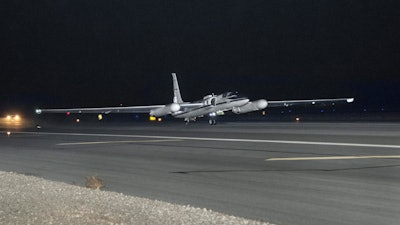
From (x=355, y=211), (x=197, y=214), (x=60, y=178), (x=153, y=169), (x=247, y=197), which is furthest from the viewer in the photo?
(x=153, y=169)

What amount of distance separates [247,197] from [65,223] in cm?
438

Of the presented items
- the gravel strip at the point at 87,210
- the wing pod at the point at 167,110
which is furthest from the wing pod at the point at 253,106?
the gravel strip at the point at 87,210

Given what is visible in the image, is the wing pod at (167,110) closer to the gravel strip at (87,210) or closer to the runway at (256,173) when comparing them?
the runway at (256,173)

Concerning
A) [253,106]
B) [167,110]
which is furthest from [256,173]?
[167,110]

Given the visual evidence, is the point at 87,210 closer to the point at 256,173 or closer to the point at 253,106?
the point at 256,173

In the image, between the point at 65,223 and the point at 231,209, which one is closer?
the point at 65,223

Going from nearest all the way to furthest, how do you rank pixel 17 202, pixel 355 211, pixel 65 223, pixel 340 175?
pixel 65 223 → pixel 355 211 → pixel 17 202 → pixel 340 175

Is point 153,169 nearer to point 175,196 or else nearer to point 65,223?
point 175,196

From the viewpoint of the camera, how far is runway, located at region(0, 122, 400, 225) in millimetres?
9430

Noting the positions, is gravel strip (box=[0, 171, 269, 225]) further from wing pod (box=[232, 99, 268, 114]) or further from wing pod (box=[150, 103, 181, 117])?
wing pod (box=[150, 103, 181, 117])

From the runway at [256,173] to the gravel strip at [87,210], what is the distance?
102cm

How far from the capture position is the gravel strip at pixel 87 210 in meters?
7.87

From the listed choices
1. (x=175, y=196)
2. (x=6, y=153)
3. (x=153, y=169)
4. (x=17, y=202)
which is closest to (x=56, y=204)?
(x=17, y=202)

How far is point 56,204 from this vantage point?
9.36 metres
